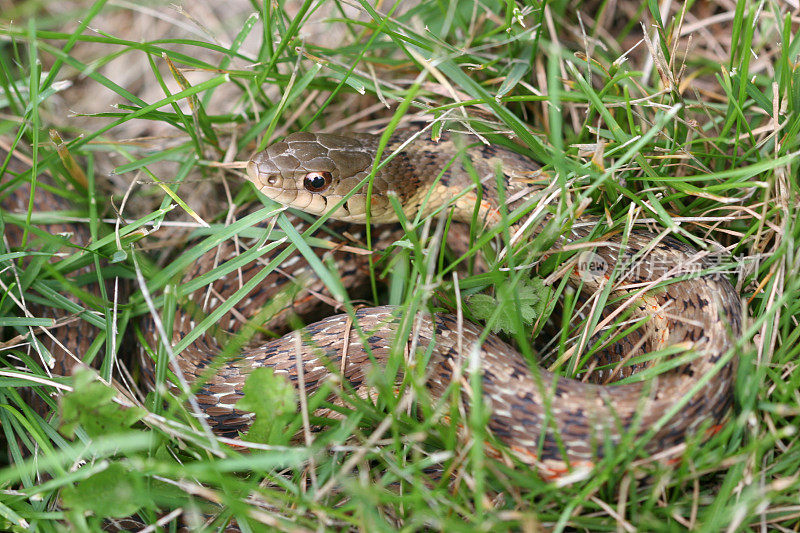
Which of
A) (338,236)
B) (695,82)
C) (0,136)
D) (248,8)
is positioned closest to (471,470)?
(338,236)

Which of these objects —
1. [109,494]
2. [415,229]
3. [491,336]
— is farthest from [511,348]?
[109,494]

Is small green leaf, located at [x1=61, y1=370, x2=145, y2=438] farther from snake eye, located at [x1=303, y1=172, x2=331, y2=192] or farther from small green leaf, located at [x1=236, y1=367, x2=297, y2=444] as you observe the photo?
snake eye, located at [x1=303, y1=172, x2=331, y2=192]

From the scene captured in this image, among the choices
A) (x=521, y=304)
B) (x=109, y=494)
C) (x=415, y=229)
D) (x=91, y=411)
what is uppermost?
(x=415, y=229)

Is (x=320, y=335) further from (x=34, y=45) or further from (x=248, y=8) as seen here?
(x=248, y=8)

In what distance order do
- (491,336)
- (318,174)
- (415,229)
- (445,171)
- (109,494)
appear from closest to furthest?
(109,494)
(491,336)
(415,229)
(318,174)
(445,171)

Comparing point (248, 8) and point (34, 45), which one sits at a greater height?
point (248, 8)

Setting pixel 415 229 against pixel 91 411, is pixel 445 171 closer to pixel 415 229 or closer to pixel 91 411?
pixel 415 229

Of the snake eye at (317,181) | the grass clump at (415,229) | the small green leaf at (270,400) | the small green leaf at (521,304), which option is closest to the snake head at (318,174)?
the snake eye at (317,181)

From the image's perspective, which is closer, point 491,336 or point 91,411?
point 91,411
